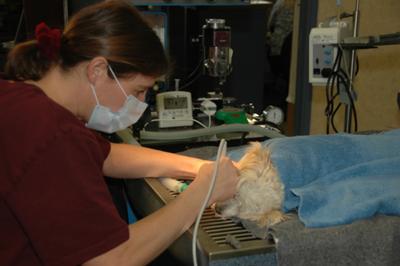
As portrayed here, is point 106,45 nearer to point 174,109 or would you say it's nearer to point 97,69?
point 97,69

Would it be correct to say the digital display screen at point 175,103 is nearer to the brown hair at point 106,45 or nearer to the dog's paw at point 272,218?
the brown hair at point 106,45

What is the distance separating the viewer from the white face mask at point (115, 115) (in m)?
1.10

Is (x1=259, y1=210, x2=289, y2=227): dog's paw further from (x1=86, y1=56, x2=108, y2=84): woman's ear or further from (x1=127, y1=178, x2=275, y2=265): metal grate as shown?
(x1=86, y1=56, x2=108, y2=84): woman's ear

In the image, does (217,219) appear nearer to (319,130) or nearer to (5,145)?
(5,145)

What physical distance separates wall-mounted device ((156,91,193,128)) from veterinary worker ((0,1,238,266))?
0.65m

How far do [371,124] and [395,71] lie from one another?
11.5 inches

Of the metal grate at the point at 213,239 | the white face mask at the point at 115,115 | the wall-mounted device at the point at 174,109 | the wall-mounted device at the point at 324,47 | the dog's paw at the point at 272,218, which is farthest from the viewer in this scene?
the wall-mounted device at the point at 174,109

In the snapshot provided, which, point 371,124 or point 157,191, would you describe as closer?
point 157,191

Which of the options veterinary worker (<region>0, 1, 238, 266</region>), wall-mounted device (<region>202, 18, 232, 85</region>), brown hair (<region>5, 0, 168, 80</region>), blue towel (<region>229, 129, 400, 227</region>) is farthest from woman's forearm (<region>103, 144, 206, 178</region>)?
wall-mounted device (<region>202, 18, 232, 85</region>)

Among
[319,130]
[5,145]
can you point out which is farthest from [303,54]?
[5,145]

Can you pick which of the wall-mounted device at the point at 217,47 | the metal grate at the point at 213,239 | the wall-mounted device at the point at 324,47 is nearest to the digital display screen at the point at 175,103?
the wall-mounted device at the point at 217,47

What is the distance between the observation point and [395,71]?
2.17 meters

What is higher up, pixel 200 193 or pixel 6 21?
pixel 6 21

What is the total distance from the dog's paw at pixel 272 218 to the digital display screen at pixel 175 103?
982mm
